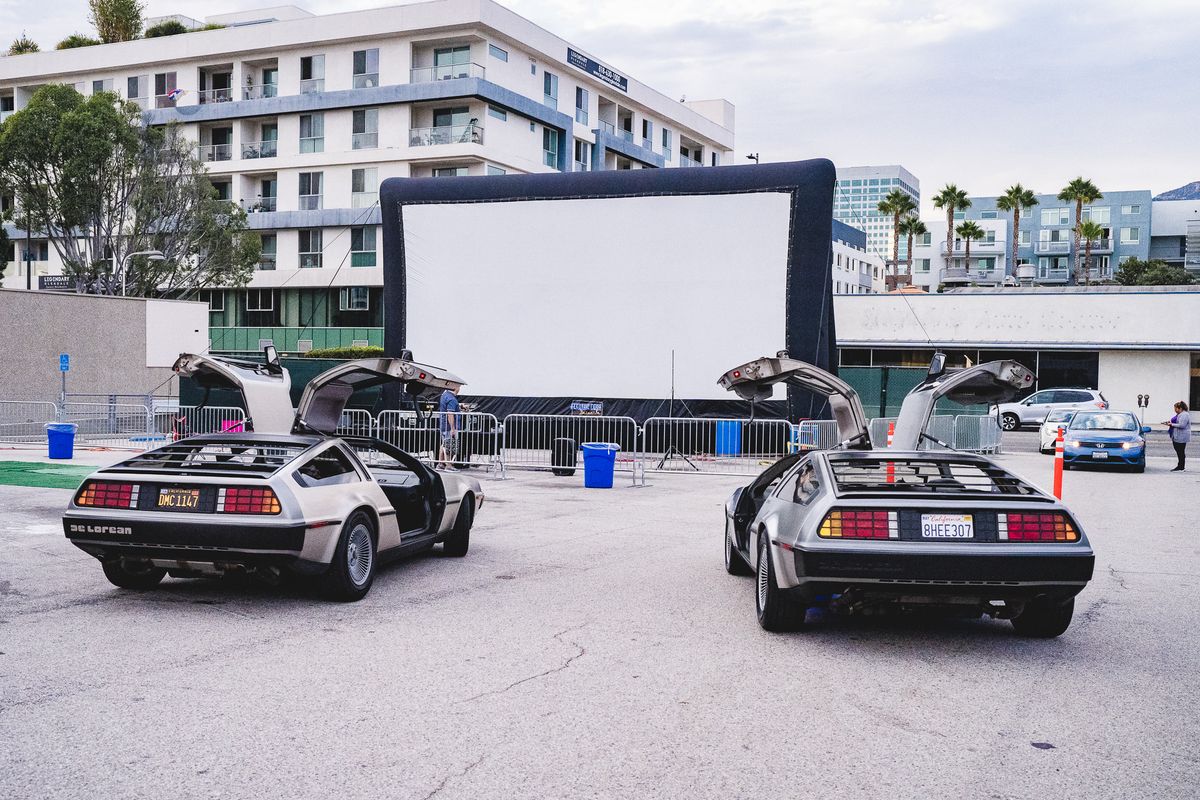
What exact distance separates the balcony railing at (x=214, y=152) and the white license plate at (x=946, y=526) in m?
53.8

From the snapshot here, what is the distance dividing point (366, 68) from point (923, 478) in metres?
47.7

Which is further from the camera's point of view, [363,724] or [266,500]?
[266,500]

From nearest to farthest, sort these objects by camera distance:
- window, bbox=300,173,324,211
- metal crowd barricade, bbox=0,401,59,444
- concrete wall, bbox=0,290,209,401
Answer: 1. metal crowd barricade, bbox=0,401,59,444
2. concrete wall, bbox=0,290,209,401
3. window, bbox=300,173,324,211

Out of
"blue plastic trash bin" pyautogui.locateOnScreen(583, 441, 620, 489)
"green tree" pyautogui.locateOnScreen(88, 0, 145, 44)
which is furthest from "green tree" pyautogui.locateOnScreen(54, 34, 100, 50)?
"blue plastic trash bin" pyautogui.locateOnScreen(583, 441, 620, 489)

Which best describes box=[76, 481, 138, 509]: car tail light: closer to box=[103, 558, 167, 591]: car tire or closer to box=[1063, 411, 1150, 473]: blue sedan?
box=[103, 558, 167, 591]: car tire

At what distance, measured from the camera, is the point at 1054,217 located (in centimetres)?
9631

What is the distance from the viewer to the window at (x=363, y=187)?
51.6 m

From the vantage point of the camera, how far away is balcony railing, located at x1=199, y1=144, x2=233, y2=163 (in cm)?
5550

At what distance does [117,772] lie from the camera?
465 centimetres

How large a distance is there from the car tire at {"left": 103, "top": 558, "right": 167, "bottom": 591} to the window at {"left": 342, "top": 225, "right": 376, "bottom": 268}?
43960 millimetres

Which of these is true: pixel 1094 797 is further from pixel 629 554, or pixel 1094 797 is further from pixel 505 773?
pixel 629 554

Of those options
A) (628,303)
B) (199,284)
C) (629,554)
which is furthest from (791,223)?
(199,284)

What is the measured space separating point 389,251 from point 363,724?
22.1m

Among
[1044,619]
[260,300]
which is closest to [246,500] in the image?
[1044,619]
